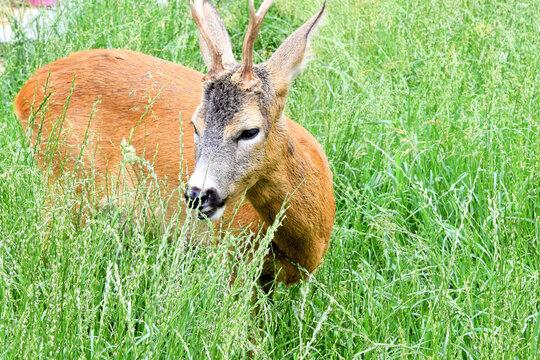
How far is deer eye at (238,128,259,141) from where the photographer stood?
320 centimetres

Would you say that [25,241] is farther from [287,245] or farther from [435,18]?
[435,18]

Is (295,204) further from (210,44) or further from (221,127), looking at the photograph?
(210,44)

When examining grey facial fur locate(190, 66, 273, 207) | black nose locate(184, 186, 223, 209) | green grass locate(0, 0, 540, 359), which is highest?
grey facial fur locate(190, 66, 273, 207)

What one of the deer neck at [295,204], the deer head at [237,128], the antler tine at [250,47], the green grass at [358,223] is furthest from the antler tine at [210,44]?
the green grass at [358,223]

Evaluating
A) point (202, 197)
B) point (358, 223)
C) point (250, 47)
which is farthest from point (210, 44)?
point (358, 223)

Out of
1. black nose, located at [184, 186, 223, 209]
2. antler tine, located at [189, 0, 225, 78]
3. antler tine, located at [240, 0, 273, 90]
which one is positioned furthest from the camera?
antler tine, located at [189, 0, 225, 78]

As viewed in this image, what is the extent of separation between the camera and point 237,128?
317 centimetres

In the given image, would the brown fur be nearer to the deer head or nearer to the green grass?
the deer head

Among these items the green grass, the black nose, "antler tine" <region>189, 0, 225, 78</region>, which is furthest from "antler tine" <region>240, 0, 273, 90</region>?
the green grass

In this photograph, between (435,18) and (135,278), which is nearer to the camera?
(135,278)

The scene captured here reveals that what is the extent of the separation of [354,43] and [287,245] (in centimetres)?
263

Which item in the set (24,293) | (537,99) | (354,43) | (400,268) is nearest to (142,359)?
(24,293)

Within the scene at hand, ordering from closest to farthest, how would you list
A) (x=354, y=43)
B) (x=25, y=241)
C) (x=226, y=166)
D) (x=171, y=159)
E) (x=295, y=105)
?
(x=25, y=241) → (x=226, y=166) → (x=171, y=159) → (x=295, y=105) → (x=354, y=43)

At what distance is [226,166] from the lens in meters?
3.14
